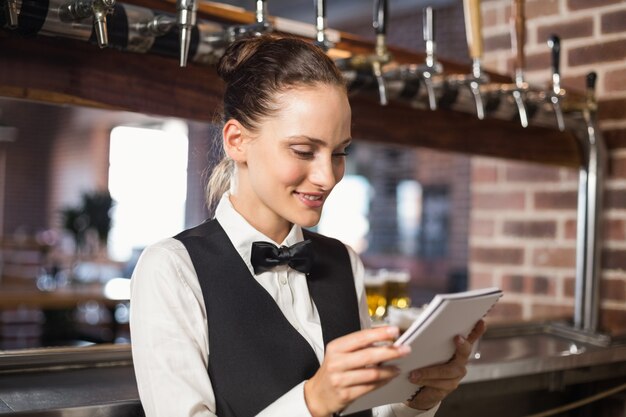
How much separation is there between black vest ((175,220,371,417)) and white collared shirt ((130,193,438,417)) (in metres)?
0.02

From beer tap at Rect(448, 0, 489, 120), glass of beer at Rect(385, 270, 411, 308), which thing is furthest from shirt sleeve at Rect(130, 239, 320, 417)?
beer tap at Rect(448, 0, 489, 120)

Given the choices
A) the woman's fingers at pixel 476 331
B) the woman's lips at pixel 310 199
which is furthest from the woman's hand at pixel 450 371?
the woman's lips at pixel 310 199

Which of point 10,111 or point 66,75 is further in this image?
point 10,111

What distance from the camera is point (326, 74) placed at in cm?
139

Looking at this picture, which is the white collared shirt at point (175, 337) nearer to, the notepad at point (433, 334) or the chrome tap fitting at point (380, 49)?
the notepad at point (433, 334)

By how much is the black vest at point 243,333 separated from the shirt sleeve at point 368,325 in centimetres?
9

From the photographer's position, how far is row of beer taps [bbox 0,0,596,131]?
4.71 ft

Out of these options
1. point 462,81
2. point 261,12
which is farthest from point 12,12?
point 462,81

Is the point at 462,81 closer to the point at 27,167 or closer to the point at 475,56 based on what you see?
the point at 475,56

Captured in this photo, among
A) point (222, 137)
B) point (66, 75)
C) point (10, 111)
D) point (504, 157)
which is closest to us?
point (222, 137)

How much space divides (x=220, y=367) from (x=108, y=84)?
26.2 inches

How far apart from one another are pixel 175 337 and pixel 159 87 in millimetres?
691

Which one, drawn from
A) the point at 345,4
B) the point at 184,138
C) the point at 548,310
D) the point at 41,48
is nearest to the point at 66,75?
the point at 41,48

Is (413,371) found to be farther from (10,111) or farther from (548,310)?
(10,111)
